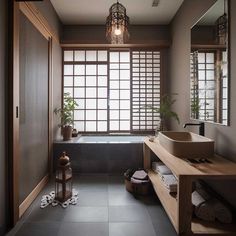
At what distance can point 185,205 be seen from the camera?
1.62m

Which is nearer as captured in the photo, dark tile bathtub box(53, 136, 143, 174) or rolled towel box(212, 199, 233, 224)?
rolled towel box(212, 199, 233, 224)

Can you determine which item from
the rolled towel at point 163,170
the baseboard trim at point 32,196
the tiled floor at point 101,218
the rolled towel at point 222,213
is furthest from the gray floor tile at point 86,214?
the rolled towel at point 222,213

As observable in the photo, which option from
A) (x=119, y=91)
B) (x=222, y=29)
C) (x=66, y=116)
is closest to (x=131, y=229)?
(x=222, y=29)

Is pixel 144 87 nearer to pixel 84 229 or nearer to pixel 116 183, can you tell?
pixel 116 183

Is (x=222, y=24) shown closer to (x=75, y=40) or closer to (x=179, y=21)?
(x=179, y=21)

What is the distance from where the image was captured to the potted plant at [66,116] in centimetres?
389

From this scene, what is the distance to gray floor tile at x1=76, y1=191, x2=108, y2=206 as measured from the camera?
2.62 meters

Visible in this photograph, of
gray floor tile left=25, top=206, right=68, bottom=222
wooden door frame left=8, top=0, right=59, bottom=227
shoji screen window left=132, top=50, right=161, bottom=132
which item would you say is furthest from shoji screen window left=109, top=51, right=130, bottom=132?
wooden door frame left=8, top=0, right=59, bottom=227

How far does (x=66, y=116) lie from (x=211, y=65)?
2.51 meters

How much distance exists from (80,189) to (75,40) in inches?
104

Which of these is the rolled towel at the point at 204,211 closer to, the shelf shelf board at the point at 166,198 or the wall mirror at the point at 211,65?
the shelf shelf board at the point at 166,198

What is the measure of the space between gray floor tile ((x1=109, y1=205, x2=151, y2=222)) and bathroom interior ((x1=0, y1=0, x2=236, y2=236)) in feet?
0.04

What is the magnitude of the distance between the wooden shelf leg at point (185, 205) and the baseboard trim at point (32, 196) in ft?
5.20

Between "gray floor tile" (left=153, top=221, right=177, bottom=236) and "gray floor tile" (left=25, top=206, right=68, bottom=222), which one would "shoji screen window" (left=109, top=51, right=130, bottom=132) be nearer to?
"gray floor tile" (left=25, top=206, right=68, bottom=222)
